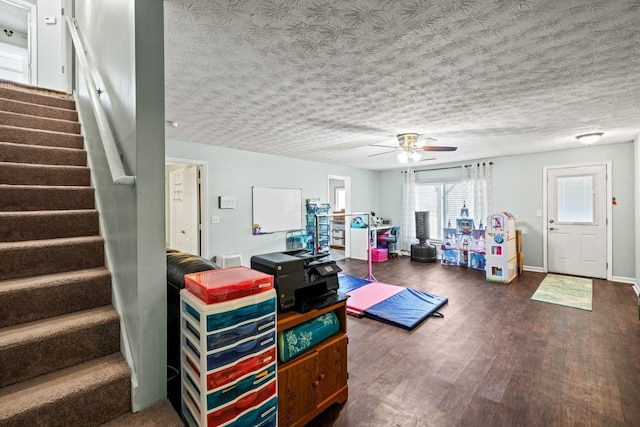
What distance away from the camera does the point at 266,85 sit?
2346 millimetres

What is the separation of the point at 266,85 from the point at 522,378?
319 centimetres

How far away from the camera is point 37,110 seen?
2.59 m

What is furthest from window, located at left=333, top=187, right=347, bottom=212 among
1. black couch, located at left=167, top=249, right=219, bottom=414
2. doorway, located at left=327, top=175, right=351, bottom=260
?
black couch, located at left=167, top=249, right=219, bottom=414

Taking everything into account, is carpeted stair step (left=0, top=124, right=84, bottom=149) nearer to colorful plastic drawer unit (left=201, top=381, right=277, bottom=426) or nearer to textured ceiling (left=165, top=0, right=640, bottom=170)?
textured ceiling (left=165, top=0, right=640, bottom=170)

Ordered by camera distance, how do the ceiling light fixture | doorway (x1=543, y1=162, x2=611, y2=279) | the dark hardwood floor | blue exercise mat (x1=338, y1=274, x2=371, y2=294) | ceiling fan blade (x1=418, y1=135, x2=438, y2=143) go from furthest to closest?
doorway (x1=543, y1=162, x2=611, y2=279) < blue exercise mat (x1=338, y1=274, x2=371, y2=294) < ceiling fan blade (x1=418, y1=135, x2=438, y2=143) < the ceiling light fixture < the dark hardwood floor

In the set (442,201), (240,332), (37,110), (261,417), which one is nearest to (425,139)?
(442,201)

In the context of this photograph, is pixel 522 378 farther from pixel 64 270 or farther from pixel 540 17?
pixel 64 270

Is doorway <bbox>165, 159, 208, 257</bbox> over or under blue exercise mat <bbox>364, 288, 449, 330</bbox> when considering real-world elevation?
over

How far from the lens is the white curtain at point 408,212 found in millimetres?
7203

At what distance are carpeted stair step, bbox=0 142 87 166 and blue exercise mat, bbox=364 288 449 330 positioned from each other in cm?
332

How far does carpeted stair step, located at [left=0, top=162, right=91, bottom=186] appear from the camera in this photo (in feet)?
6.25

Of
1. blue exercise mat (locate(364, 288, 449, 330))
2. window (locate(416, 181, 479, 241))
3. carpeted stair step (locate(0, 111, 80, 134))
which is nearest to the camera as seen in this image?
carpeted stair step (locate(0, 111, 80, 134))

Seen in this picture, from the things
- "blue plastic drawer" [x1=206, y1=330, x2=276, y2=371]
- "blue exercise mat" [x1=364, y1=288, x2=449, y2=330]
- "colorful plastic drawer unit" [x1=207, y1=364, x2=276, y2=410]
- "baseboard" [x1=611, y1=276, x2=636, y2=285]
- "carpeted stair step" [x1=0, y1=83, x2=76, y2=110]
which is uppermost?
"carpeted stair step" [x1=0, y1=83, x2=76, y2=110]

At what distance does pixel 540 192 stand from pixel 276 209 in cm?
522
